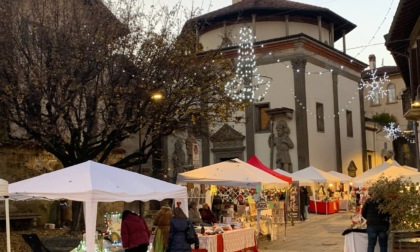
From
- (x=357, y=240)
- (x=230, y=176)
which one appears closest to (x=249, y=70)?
(x=230, y=176)

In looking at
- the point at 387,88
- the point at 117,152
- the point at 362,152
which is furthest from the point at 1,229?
the point at 387,88

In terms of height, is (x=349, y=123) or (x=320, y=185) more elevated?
(x=349, y=123)

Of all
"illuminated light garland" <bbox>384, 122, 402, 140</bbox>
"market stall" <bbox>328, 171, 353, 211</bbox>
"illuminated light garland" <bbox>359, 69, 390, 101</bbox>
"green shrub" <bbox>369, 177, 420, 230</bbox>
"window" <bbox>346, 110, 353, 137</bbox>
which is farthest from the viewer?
"illuminated light garland" <bbox>384, 122, 402, 140</bbox>

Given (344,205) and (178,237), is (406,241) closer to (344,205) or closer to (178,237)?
(178,237)

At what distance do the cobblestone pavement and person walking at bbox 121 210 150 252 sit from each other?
6425 mm

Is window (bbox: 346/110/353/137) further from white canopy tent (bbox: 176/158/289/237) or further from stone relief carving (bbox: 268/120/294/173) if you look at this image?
white canopy tent (bbox: 176/158/289/237)

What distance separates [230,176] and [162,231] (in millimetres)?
5381

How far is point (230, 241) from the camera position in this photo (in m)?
13.9

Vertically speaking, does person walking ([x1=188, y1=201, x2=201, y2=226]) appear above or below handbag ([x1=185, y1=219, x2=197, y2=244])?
above

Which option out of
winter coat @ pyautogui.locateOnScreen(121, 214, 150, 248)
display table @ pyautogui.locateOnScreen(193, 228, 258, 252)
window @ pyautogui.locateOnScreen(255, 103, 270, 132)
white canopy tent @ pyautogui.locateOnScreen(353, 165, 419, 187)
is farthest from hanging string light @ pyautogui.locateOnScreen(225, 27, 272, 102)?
winter coat @ pyautogui.locateOnScreen(121, 214, 150, 248)

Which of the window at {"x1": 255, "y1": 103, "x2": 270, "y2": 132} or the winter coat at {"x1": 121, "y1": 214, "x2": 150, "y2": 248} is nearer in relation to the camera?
the winter coat at {"x1": 121, "y1": 214, "x2": 150, "y2": 248}

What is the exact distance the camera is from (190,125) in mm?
19250

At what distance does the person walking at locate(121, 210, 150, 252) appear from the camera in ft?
36.4

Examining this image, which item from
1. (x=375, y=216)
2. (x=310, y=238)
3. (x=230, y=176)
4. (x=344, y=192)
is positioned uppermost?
(x=230, y=176)
